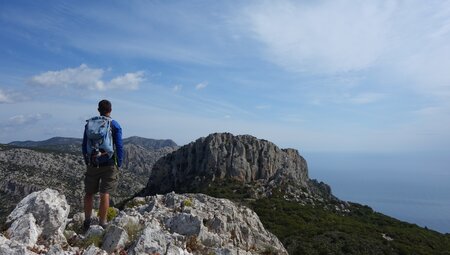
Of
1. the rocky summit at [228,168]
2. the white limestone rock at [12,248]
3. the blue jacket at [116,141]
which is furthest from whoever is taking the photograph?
the rocky summit at [228,168]

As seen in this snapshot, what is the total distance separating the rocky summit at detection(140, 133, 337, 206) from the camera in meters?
76.1

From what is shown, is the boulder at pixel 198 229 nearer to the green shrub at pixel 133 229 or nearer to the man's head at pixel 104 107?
the green shrub at pixel 133 229

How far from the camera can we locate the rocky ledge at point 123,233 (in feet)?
26.9

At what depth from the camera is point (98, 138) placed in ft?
32.2

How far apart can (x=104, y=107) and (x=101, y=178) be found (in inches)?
69.8

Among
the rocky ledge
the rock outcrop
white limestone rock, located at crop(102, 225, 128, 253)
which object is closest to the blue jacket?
the rocky ledge

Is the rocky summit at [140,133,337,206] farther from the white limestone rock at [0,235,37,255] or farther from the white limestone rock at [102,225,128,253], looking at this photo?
the white limestone rock at [0,235,37,255]

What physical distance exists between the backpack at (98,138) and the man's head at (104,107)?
29 cm

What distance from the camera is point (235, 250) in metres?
10.6

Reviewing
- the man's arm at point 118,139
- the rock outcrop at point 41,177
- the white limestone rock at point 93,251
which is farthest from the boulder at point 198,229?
the rock outcrop at point 41,177

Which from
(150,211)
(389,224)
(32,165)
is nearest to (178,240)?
(150,211)

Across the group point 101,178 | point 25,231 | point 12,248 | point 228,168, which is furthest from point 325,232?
point 12,248

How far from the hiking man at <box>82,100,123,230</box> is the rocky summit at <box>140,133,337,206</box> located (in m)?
61.1

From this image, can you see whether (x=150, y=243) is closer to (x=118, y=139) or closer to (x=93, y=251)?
(x=93, y=251)
